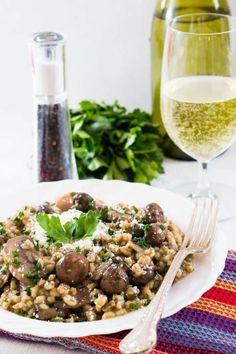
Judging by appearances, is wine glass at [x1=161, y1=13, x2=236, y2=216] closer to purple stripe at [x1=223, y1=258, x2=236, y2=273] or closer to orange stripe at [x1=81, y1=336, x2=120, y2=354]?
purple stripe at [x1=223, y1=258, x2=236, y2=273]

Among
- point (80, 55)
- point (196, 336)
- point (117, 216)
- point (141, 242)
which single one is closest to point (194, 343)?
point (196, 336)

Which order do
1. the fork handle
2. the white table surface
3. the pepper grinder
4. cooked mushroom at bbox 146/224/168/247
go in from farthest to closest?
the white table surface → the pepper grinder → cooked mushroom at bbox 146/224/168/247 → the fork handle

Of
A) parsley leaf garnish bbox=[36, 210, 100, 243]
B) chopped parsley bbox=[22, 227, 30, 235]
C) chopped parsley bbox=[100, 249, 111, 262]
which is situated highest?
parsley leaf garnish bbox=[36, 210, 100, 243]

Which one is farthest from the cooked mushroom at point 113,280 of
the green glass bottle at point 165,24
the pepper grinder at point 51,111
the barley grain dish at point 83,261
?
the green glass bottle at point 165,24

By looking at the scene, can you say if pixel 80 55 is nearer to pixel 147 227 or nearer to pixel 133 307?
pixel 147 227

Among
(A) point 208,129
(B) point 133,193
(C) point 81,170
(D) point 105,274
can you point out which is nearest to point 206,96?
(A) point 208,129

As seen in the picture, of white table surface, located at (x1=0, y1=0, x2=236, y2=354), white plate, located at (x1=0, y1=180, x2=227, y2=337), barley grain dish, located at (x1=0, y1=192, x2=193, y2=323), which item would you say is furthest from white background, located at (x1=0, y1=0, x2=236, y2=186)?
barley grain dish, located at (x1=0, y1=192, x2=193, y2=323)
